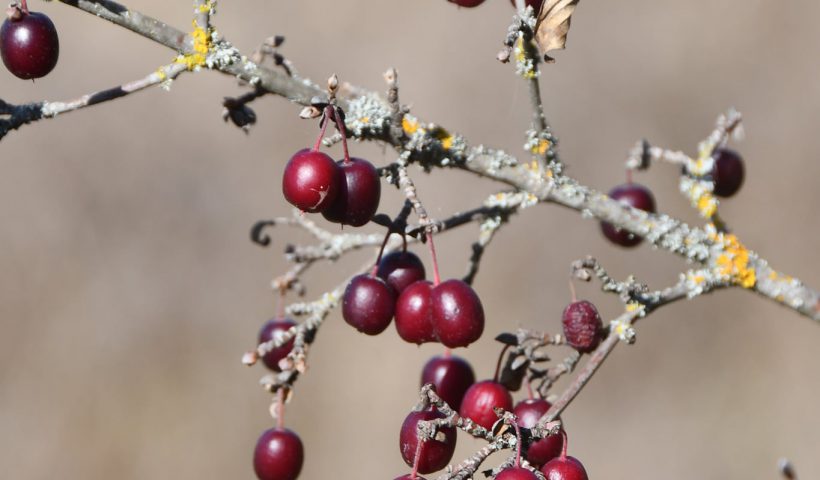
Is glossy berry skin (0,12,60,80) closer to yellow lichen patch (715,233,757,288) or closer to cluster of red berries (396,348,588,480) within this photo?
cluster of red berries (396,348,588,480)

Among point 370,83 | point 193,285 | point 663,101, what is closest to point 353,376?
point 193,285

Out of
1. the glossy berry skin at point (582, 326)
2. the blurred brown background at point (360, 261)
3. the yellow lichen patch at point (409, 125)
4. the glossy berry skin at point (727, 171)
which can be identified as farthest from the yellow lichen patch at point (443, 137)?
the blurred brown background at point (360, 261)

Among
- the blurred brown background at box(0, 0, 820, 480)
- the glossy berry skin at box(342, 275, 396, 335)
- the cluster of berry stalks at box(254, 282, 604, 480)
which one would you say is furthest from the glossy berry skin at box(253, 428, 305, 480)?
the blurred brown background at box(0, 0, 820, 480)

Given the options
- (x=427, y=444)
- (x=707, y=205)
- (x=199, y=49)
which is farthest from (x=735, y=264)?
(x=199, y=49)

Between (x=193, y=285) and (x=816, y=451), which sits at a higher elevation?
(x=816, y=451)

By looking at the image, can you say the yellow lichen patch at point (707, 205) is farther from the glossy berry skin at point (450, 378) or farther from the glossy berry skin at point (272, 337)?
the glossy berry skin at point (272, 337)

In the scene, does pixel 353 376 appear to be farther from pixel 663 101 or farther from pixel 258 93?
pixel 258 93

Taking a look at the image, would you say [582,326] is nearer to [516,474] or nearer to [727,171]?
[516,474]
